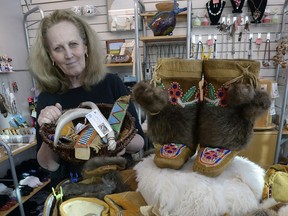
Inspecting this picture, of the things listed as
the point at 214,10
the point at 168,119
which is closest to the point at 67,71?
the point at 168,119

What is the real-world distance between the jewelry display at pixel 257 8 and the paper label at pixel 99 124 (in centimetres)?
189

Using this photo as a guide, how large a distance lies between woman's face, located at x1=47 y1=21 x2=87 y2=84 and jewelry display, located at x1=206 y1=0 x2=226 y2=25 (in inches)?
58.5

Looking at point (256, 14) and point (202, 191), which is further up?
point (256, 14)

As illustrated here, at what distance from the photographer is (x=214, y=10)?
6.16ft

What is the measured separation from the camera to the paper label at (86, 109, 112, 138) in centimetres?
49

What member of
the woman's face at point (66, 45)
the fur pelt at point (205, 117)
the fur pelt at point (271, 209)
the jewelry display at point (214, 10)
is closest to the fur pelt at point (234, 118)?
the fur pelt at point (205, 117)

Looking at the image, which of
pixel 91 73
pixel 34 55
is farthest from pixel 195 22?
pixel 34 55

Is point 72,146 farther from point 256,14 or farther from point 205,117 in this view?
point 256,14

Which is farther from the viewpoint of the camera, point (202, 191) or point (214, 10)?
point (214, 10)

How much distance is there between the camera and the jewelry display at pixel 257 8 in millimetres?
1777

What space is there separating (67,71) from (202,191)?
26.8 inches

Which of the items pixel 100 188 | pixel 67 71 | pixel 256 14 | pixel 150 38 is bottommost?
pixel 100 188

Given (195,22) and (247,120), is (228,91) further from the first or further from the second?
(195,22)

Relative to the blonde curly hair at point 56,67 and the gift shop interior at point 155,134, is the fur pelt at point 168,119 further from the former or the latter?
the blonde curly hair at point 56,67
